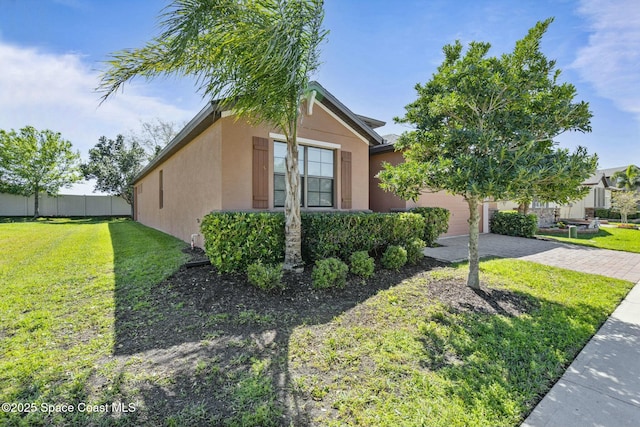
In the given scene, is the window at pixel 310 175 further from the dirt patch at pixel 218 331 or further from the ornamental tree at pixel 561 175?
the ornamental tree at pixel 561 175

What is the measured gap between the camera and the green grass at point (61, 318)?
236cm

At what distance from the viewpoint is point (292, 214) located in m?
5.35

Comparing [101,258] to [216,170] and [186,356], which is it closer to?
[216,170]

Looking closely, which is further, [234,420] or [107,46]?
[107,46]

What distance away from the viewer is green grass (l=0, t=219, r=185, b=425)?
93.0 inches

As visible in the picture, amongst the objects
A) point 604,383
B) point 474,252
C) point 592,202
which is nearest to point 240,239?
point 474,252

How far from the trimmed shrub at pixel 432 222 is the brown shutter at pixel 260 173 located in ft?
17.9

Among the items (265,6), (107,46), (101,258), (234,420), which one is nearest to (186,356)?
(234,420)

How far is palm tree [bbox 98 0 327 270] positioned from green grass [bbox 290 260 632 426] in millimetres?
2221

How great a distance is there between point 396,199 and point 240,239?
25.2 ft

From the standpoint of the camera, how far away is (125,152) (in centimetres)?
2842

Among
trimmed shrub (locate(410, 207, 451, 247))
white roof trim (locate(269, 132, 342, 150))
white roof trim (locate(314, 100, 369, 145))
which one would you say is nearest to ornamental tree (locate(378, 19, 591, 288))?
white roof trim (locate(269, 132, 342, 150))

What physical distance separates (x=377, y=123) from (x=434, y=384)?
11035 mm

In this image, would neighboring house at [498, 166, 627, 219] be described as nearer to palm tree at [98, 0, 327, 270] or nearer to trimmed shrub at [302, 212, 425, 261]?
trimmed shrub at [302, 212, 425, 261]
